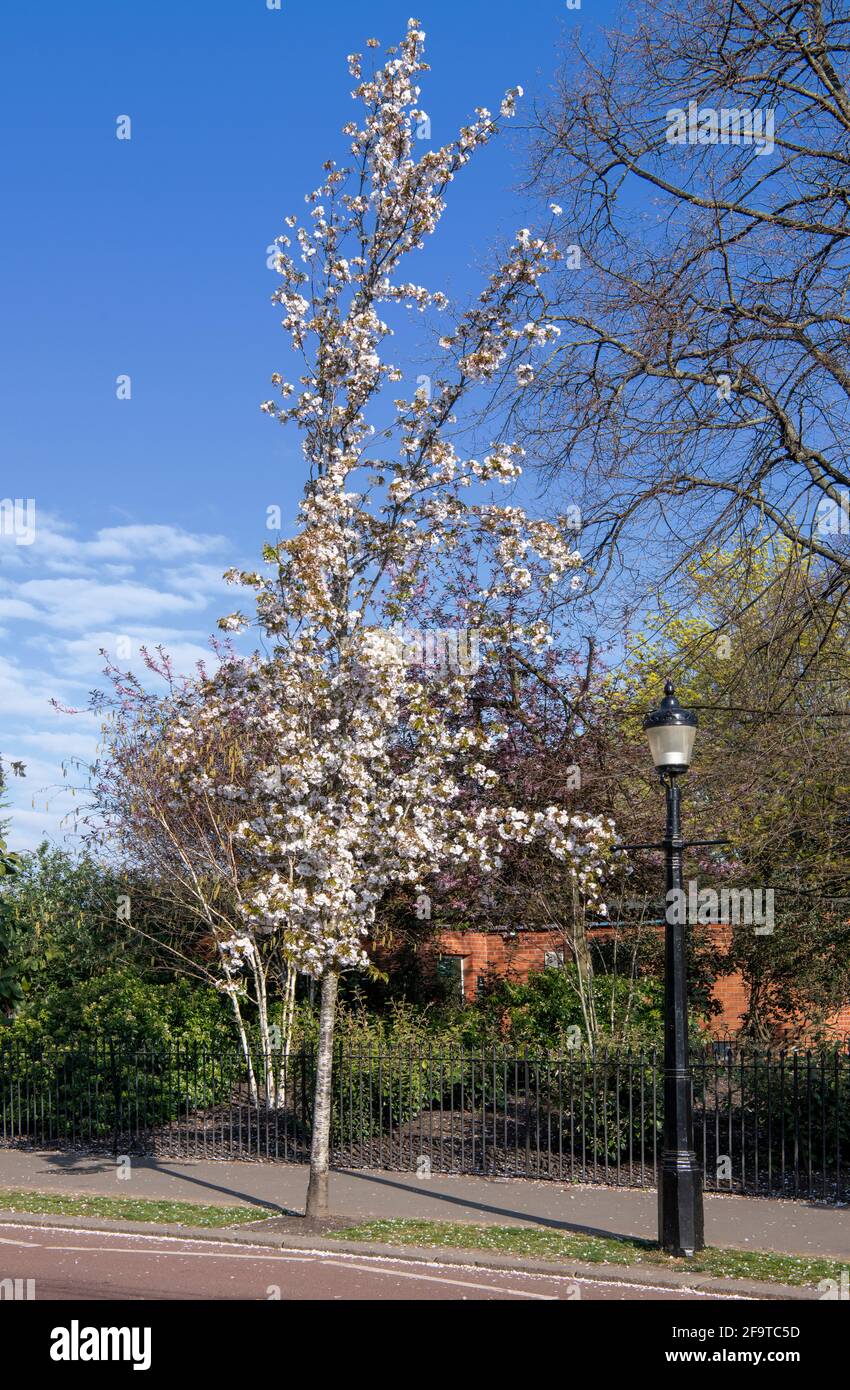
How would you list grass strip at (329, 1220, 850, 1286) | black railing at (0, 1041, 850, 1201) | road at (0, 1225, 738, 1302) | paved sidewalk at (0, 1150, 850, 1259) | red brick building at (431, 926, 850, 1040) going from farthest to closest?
red brick building at (431, 926, 850, 1040)
black railing at (0, 1041, 850, 1201)
paved sidewalk at (0, 1150, 850, 1259)
grass strip at (329, 1220, 850, 1286)
road at (0, 1225, 738, 1302)

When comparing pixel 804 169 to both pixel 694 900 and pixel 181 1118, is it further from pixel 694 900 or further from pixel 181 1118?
pixel 181 1118

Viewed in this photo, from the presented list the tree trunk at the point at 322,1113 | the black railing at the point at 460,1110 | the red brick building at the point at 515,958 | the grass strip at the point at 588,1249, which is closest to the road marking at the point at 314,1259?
the grass strip at the point at 588,1249

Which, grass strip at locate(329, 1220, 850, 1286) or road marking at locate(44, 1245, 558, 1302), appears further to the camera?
grass strip at locate(329, 1220, 850, 1286)

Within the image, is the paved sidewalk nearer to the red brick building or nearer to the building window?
the red brick building

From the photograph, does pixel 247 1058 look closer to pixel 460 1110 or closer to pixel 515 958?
pixel 460 1110

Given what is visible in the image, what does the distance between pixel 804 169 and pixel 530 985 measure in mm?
12633

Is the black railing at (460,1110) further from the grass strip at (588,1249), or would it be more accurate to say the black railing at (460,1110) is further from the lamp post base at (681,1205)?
the lamp post base at (681,1205)

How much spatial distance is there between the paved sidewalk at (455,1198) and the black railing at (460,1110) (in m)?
0.47

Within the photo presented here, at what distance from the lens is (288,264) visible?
1364 centimetres

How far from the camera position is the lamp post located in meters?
10.1

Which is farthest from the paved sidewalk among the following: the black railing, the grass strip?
the black railing

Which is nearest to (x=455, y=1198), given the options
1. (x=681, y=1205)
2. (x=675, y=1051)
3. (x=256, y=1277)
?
(x=681, y=1205)

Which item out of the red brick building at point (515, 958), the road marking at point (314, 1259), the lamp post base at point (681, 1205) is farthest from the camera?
the red brick building at point (515, 958)

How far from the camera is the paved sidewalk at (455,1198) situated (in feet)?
36.7
